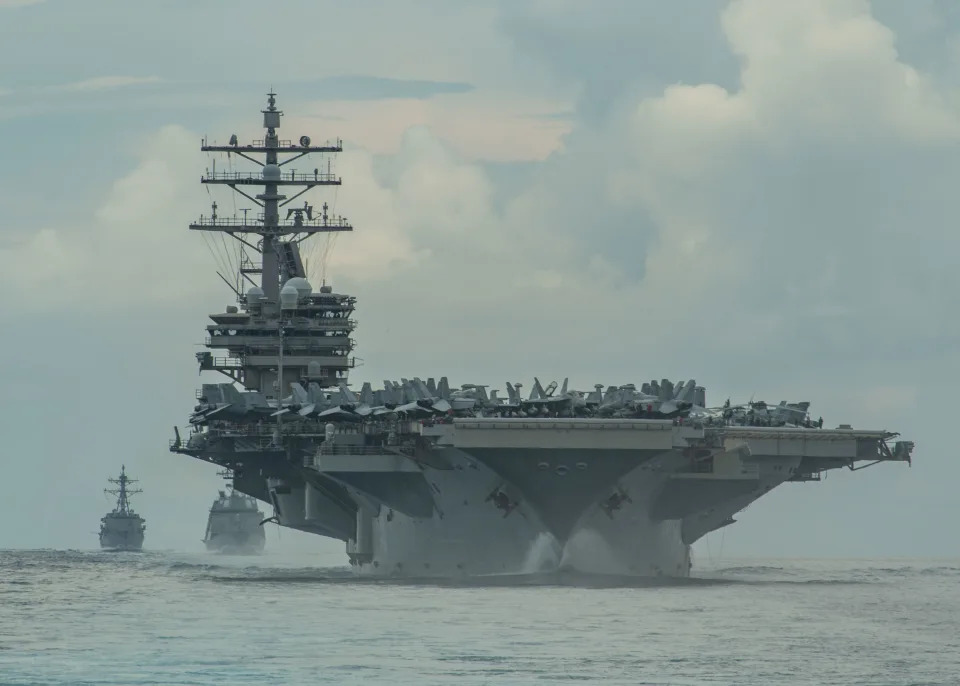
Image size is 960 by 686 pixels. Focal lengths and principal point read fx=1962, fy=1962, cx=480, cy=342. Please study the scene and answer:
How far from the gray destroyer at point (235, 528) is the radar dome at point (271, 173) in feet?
176

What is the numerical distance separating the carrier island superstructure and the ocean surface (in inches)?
51.5

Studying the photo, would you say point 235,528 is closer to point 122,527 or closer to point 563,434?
point 122,527

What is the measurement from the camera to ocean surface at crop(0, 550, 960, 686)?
24.9m

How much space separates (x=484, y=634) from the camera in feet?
96.1

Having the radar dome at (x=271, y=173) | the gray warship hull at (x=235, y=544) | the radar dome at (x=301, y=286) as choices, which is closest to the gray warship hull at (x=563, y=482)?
the radar dome at (x=301, y=286)

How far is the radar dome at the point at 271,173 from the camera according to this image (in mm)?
59875

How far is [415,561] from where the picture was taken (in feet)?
144

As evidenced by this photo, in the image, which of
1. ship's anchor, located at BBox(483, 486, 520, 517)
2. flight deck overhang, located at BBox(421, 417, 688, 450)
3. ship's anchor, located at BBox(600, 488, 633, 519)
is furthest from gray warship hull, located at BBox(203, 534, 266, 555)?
flight deck overhang, located at BBox(421, 417, 688, 450)

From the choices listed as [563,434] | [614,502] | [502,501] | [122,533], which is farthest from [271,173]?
[122,533]

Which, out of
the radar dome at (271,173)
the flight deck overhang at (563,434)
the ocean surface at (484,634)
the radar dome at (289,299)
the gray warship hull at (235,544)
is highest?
the radar dome at (271,173)

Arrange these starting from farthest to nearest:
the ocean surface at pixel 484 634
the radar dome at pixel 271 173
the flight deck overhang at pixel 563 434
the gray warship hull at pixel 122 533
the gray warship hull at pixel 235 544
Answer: the gray warship hull at pixel 122 533 < the gray warship hull at pixel 235 544 < the radar dome at pixel 271 173 < the flight deck overhang at pixel 563 434 < the ocean surface at pixel 484 634

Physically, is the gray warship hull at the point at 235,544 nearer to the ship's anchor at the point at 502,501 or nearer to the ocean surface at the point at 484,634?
the ocean surface at the point at 484,634

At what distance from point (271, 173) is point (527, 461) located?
23.2 meters

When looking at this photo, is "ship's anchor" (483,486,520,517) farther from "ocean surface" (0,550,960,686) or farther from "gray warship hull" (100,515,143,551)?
"gray warship hull" (100,515,143,551)
